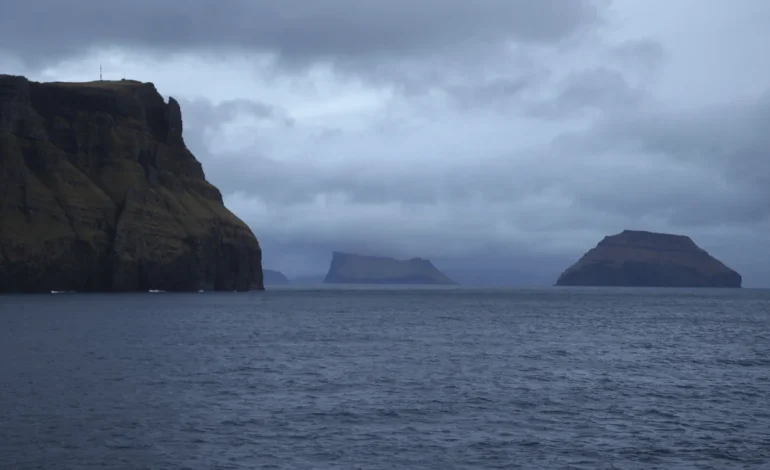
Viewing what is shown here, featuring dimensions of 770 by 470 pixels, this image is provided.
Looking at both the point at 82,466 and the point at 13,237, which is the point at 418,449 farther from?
the point at 13,237

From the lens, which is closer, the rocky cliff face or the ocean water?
the ocean water

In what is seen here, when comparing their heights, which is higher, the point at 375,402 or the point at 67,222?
the point at 67,222

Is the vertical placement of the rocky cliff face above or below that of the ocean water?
above

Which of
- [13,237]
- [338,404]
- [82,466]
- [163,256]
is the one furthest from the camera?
[163,256]

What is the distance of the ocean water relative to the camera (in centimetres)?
2811

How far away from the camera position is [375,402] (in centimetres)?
3853

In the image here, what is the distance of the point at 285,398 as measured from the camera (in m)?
39.3

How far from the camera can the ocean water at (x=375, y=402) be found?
28.1m

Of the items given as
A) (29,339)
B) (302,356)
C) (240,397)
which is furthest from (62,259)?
(240,397)

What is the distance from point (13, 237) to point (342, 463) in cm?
15832

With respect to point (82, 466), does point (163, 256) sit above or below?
above

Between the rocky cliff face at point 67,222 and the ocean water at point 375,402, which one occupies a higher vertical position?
the rocky cliff face at point 67,222

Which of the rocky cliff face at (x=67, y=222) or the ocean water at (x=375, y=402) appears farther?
the rocky cliff face at (x=67, y=222)

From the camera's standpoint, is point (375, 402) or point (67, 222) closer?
point (375, 402)
